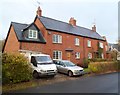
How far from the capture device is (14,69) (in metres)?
14.7

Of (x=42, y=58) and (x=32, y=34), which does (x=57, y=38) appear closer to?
(x=32, y=34)

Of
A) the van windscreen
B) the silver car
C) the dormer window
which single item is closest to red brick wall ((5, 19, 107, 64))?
the dormer window

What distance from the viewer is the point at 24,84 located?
1510cm

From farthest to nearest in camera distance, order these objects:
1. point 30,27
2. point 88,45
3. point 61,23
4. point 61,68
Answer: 1. point 88,45
2. point 61,23
3. point 30,27
4. point 61,68

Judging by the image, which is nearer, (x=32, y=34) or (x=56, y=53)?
(x=32, y=34)

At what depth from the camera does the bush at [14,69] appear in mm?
14164

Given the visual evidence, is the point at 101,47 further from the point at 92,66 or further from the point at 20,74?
the point at 20,74

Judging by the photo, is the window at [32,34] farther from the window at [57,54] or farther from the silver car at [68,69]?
the silver car at [68,69]

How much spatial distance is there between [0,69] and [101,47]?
32.1m

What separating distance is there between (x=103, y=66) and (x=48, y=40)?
8.92m

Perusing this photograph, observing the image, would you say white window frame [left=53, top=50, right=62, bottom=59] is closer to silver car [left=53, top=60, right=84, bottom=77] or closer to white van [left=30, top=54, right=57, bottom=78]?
silver car [left=53, top=60, right=84, bottom=77]

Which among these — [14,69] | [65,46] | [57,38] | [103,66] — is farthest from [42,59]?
[65,46]

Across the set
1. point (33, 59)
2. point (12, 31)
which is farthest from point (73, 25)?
point (33, 59)

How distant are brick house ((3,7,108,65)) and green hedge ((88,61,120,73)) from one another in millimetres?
7058
